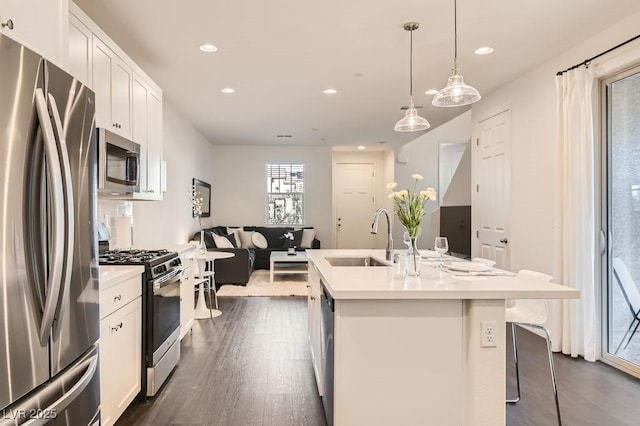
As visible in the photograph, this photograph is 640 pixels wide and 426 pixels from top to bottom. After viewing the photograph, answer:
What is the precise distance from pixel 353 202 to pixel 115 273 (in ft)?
26.6

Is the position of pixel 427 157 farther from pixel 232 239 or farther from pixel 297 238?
pixel 232 239

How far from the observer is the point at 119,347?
2.22 metres

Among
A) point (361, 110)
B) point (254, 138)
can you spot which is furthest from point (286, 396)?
point (254, 138)

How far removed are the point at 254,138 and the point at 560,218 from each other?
5966mm

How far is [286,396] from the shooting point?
269 centimetres

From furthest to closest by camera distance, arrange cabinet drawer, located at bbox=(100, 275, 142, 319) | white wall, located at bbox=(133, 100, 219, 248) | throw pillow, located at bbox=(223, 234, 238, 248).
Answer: throw pillow, located at bbox=(223, 234, 238, 248) → white wall, located at bbox=(133, 100, 219, 248) → cabinet drawer, located at bbox=(100, 275, 142, 319)

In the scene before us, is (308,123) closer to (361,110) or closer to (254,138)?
(361,110)

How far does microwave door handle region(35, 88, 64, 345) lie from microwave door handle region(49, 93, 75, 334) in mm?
28

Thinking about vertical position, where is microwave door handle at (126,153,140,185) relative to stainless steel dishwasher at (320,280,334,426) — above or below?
above

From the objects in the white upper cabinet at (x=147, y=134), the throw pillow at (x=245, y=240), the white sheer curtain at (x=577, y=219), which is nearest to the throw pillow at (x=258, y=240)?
the throw pillow at (x=245, y=240)

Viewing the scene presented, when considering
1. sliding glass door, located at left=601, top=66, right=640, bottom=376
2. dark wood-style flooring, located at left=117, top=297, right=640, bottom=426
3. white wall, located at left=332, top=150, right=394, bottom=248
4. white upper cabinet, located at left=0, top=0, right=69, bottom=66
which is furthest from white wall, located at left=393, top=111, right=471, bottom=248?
white upper cabinet, located at left=0, top=0, right=69, bottom=66

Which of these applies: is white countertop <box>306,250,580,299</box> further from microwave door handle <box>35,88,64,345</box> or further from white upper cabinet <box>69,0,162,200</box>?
white upper cabinet <box>69,0,162,200</box>

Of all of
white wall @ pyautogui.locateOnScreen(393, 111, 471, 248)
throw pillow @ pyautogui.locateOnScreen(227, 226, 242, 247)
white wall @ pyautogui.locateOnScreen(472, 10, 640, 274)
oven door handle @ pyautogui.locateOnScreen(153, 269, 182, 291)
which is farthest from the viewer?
white wall @ pyautogui.locateOnScreen(393, 111, 471, 248)

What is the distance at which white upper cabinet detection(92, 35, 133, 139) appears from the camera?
2535 mm
